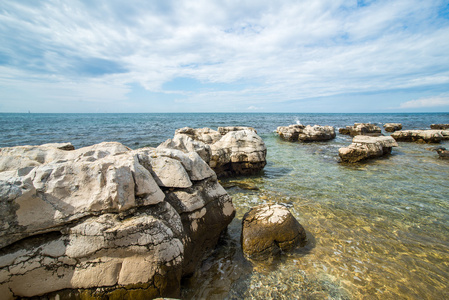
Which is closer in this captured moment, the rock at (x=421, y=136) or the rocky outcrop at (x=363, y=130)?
the rock at (x=421, y=136)

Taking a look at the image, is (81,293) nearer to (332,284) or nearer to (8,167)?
(8,167)

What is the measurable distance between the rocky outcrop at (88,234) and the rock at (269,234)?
141 centimetres

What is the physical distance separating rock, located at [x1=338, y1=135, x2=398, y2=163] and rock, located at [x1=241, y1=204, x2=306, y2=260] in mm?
9199

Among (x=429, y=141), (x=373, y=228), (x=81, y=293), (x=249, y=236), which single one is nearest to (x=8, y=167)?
(x=81, y=293)

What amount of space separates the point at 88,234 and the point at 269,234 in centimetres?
322

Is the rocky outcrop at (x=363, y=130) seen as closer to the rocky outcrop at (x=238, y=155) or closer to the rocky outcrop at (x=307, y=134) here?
the rocky outcrop at (x=307, y=134)

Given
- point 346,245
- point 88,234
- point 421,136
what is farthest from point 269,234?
point 421,136

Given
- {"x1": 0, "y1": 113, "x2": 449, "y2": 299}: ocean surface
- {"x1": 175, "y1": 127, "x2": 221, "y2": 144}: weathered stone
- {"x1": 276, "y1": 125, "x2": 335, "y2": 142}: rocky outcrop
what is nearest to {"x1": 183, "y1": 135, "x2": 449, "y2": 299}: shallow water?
{"x1": 0, "y1": 113, "x2": 449, "y2": 299}: ocean surface

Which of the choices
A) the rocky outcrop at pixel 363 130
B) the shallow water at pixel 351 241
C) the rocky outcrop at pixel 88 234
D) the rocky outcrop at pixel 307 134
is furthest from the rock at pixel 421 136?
the rocky outcrop at pixel 88 234

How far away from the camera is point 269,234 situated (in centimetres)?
434

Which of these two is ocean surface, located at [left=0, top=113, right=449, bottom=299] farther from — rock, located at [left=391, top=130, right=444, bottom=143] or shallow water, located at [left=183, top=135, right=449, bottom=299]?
rock, located at [left=391, top=130, right=444, bottom=143]

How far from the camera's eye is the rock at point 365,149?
1197cm

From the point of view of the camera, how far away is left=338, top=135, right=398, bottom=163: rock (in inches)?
471

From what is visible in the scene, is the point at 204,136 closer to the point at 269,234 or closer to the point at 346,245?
Result: the point at 269,234
